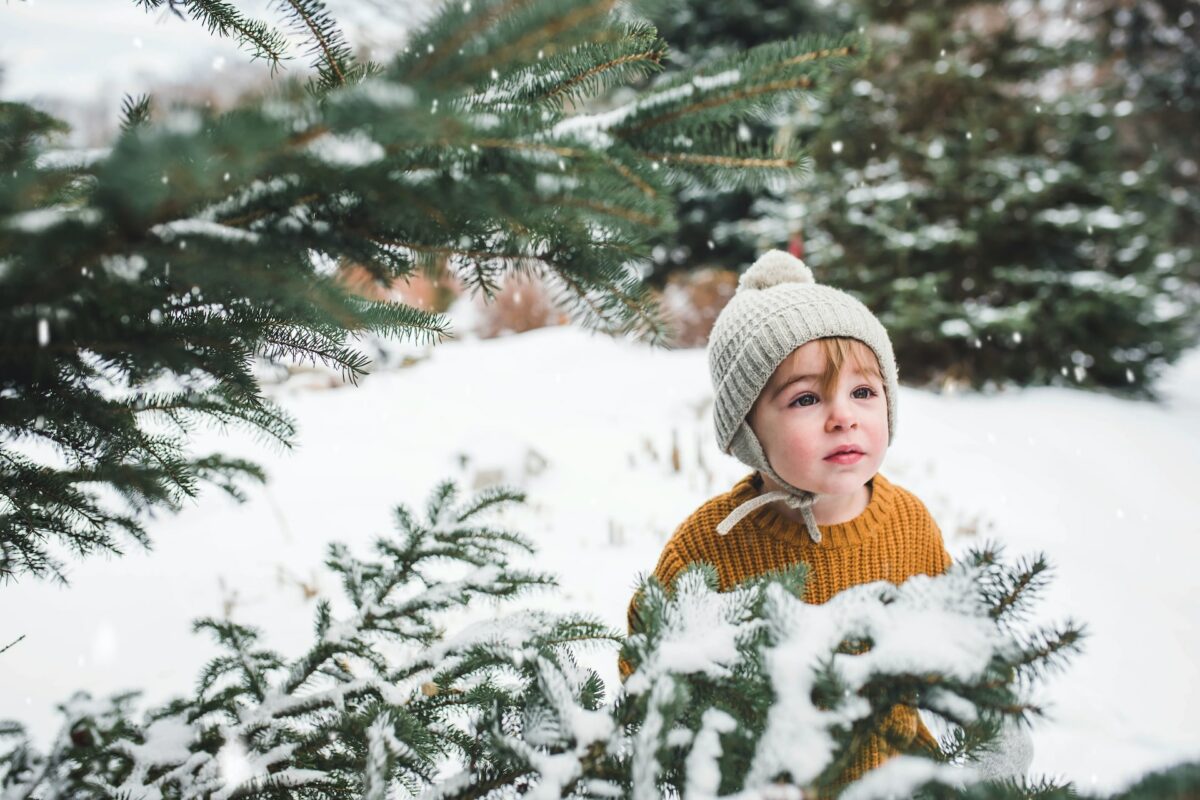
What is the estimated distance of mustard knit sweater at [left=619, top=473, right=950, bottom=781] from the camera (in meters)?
1.48

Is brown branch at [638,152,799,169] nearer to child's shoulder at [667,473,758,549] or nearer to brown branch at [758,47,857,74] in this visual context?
brown branch at [758,47,857,74]

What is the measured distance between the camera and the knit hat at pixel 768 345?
1.39m

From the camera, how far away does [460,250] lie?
2.57ft

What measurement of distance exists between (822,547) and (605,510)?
2550mm

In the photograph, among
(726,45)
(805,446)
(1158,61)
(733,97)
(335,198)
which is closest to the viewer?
(335,198)

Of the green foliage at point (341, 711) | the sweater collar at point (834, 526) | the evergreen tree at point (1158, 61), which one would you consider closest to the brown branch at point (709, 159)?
the green foliage at point (341, 711)

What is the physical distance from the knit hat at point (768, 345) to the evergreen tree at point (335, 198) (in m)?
0.52

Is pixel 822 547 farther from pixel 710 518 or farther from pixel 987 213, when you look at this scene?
pixel 987 213

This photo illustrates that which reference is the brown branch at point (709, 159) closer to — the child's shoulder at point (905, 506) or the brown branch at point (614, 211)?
the brown branch at point (614, 211)

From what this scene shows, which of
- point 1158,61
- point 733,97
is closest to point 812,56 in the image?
point 733,97

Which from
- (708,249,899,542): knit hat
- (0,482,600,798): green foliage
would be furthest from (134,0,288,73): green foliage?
(708,249,899,542): knit hat

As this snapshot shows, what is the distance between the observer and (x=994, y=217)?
618 cm

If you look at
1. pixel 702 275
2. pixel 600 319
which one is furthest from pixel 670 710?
pixel 702 275

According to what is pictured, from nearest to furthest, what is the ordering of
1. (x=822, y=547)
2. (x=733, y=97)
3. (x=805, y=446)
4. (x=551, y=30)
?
(x=551, y=30)
(x=733, y=97)
(x=805, y=446)
(x=822, y=547)
